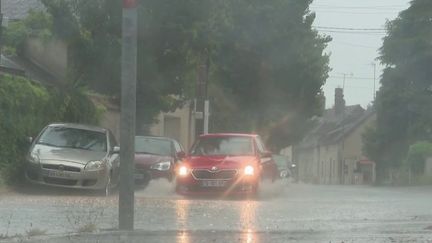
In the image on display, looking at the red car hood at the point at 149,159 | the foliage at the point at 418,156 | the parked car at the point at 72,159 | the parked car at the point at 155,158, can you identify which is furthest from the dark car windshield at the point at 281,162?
the foliage at the point at 418,156

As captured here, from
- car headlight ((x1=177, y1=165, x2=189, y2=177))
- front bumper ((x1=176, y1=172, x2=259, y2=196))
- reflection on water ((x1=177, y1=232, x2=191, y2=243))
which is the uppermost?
car headlight ((x1=177, y1=165, x2=189, y2=177))

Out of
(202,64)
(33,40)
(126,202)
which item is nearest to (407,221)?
(126,202)

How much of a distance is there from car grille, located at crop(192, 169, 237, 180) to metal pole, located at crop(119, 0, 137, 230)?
8148mm

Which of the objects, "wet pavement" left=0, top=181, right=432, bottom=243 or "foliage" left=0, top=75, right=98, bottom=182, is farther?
"foliage" left=0, top=75, right=98, bottom=182

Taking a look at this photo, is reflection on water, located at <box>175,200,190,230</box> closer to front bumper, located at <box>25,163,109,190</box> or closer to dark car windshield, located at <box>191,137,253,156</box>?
front bumper, located at <box>25,163,109,190</box>

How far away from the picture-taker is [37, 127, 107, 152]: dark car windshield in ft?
58.5

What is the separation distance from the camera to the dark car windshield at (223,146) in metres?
18.6

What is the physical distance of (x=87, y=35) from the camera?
78.7 feet

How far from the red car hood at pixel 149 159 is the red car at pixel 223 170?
198 cm

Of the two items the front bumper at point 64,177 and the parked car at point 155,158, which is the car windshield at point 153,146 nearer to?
the parked car at point 155,158

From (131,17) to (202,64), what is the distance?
19694mm

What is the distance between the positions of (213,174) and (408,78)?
31.2m

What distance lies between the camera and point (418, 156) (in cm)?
5459

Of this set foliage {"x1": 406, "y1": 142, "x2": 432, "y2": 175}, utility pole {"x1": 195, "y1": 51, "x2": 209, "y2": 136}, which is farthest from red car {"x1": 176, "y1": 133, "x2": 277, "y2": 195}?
foliage {"x1": 406, "y1": 142, "x2": 432, "y2": 175}
